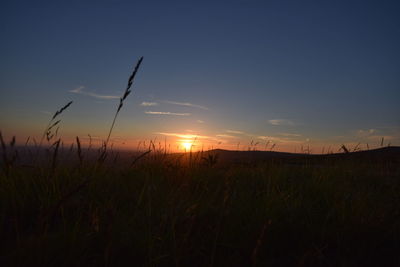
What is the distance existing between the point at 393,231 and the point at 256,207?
97 centimetres

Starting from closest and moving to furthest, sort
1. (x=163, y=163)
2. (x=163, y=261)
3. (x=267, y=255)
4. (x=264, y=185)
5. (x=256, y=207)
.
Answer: (x=163, y=261), (x=267, y=255), (x=256, y=207), (x=264, y=185), (x=163, y=163)

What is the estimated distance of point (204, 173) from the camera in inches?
126

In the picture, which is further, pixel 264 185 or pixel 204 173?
pixel 204 173

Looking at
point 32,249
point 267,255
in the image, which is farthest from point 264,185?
point 32,249

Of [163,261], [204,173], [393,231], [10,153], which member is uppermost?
[10,153]

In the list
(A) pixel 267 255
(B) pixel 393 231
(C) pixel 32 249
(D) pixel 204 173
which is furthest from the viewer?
(D) pixel 204 173

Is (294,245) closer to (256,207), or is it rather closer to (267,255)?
(267,255)

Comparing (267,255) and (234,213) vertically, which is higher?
(234,213)

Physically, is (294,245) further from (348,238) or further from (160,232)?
(160,232)

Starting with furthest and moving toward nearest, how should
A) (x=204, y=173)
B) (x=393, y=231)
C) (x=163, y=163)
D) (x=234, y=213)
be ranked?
1. (x=163, y=163)
2. (x=204, y=173)
3. (x=234, y=213)
4. (x=393, y=231)

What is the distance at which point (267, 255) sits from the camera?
151 centimetres

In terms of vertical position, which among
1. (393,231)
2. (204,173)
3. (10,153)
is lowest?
(393,231)

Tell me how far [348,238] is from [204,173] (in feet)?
5.91

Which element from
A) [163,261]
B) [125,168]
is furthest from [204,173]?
[163,261]
